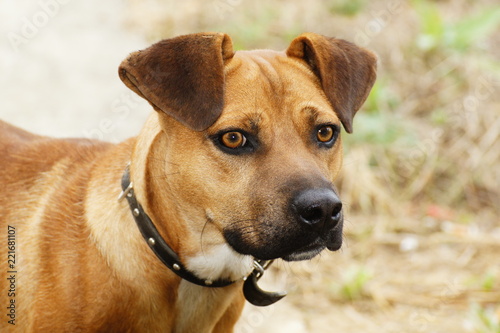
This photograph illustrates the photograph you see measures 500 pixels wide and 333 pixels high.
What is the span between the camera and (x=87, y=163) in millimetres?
3670

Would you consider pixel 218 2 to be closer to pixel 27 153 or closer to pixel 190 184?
pixel 27 153

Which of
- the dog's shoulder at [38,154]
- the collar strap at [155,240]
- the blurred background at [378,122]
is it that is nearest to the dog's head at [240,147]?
the collar strap at [155,240]

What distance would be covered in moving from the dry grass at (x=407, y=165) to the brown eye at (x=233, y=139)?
249 centimetres

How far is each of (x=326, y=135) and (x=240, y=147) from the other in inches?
19.5

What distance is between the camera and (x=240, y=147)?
A: 3.05m

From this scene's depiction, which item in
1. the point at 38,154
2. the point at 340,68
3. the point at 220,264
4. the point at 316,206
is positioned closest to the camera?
the point at 316,206

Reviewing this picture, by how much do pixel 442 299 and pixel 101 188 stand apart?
3508 mm

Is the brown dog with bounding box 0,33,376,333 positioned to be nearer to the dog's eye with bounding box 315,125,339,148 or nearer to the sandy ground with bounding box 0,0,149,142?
the dog's eye with bounding box 315,125,339,148

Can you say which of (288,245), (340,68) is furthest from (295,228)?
(340,68)

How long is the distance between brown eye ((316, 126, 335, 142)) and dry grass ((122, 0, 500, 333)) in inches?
91.3

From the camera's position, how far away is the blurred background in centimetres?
575

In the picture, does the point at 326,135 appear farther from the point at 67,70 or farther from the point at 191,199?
the point at 67,70

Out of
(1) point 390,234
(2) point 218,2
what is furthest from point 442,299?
(2) point 218,2

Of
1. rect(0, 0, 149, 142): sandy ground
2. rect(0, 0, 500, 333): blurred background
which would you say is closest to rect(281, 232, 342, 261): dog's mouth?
rect(0, 0, 500, 333): blurred background
